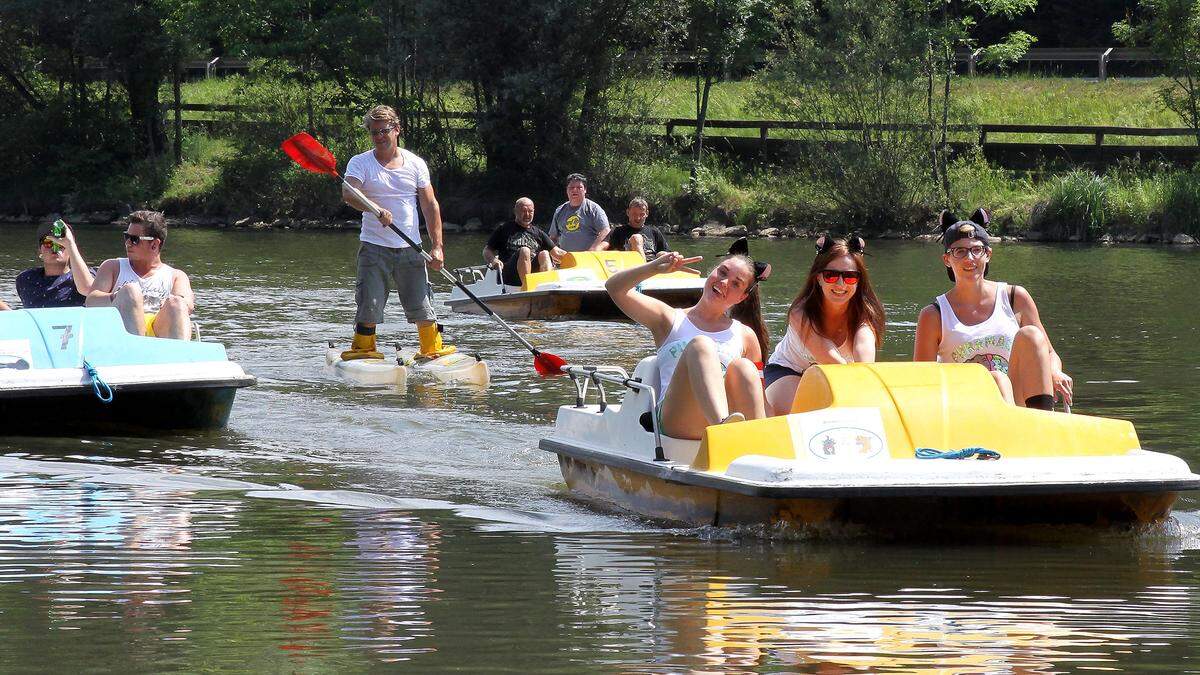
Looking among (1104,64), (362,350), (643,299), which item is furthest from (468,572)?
(1104,64)

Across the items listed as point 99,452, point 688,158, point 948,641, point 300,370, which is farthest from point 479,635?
point 688,158

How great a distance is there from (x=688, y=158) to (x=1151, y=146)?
9.33m

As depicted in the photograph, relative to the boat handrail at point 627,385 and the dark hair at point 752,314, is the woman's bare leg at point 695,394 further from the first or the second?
the dark hair at point 752,314

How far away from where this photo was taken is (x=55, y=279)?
11.0m

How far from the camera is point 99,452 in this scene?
957 centimetres

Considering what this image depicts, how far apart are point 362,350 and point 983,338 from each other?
19.6 ft

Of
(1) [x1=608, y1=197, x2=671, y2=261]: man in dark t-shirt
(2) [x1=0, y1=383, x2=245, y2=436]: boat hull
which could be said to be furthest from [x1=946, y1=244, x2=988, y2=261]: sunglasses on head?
(1) [x1=608, y1=197, x2=671, y2=261]: man in dark t-shirt

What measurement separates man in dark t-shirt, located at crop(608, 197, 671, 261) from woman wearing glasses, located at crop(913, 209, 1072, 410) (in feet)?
31.9

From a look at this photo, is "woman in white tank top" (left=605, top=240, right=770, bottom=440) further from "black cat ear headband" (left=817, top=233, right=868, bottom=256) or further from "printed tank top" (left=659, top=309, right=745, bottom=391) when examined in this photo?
"black cat ear headband" (left=817, top=233, right=868, bottom=256)

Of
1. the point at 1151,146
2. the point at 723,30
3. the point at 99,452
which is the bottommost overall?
the point at 99,452

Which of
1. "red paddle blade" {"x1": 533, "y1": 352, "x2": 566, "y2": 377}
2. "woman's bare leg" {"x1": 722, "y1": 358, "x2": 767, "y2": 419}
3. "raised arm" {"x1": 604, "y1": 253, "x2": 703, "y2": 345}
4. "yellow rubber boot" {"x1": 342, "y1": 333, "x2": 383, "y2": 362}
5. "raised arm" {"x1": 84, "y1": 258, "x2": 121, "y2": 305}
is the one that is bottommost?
"yellow rubber boot" {"x1": 342, "y1": 333, "x2": 383, "y2": 362}

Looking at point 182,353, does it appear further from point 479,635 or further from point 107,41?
point 107,41

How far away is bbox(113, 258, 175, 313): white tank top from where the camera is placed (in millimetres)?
10602

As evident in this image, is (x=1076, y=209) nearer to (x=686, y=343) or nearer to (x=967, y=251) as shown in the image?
(x=967, y=251)
